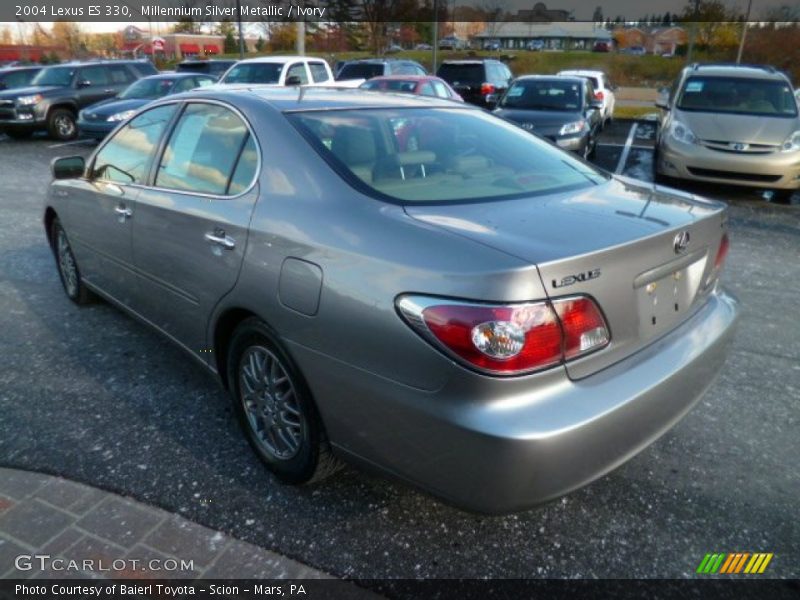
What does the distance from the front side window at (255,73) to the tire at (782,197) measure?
9.75m

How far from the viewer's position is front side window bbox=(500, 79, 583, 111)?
10795 millimetres

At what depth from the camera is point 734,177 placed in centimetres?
813

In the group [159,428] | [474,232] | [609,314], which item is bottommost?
[159,428]

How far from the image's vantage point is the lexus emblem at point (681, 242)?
2242mm

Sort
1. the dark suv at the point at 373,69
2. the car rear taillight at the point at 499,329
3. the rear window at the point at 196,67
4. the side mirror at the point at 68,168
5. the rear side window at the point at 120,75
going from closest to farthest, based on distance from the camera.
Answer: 1. the car rear taillight at the point at 499,329
2. the side mirror at the point at 68,168
3. the rear side window at the point at 120,75
4. the dark suv at the point at 373,69
5. the rear window at the point at 196,67

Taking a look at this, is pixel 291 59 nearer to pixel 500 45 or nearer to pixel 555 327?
pixel 555 327

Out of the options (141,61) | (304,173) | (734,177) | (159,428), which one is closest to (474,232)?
(304,173)

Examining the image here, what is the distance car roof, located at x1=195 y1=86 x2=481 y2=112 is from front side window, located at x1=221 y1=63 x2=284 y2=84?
10.8 meters

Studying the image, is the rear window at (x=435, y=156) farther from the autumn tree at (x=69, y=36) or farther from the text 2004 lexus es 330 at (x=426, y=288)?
the autumn tree at (x=69, y=36)

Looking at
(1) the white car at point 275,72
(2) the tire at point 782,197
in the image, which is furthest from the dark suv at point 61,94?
(2) the tire at point 782,197

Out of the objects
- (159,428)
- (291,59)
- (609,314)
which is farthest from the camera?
(291,59)

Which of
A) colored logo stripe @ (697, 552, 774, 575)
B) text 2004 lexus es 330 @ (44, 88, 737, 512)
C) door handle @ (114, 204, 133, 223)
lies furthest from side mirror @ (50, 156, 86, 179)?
colored logo stripe @ (697, 552, 774, 575)

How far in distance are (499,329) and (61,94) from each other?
16631 millimetres

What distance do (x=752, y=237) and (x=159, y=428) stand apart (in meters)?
6.41
